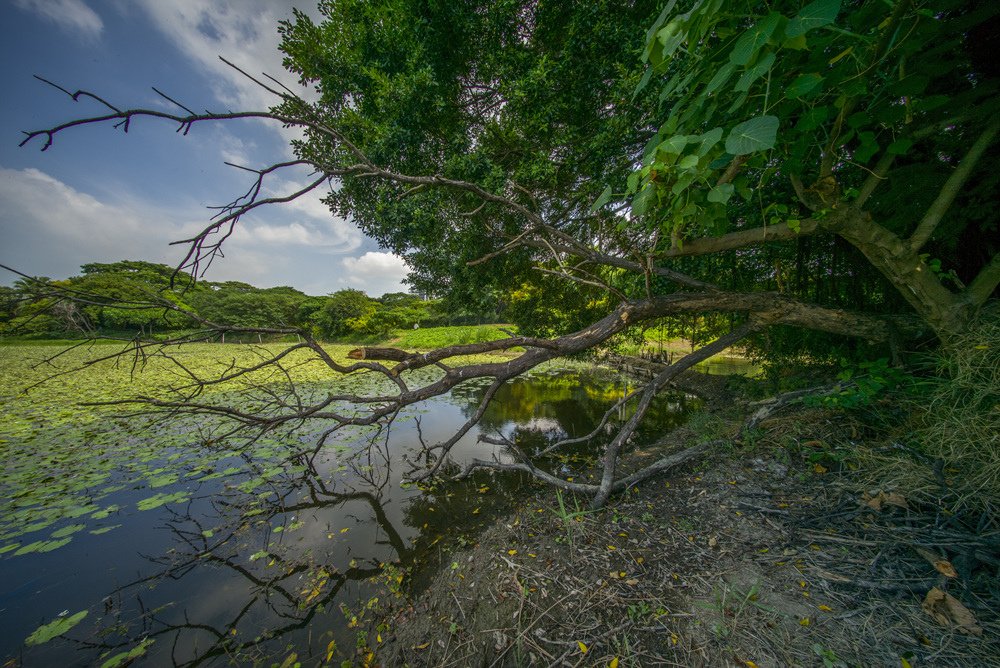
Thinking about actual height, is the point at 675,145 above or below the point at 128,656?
above

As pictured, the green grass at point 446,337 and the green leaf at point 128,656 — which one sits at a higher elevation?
the green grass at point 446,337

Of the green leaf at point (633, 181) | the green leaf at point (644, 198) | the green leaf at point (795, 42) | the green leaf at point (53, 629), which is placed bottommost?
the green leaf at point (53, 629)

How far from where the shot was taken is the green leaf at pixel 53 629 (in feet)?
6.82

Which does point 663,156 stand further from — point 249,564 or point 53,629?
point 53,629

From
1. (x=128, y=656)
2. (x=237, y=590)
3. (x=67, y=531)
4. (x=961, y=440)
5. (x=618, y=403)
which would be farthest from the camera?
(x=618, y=403)

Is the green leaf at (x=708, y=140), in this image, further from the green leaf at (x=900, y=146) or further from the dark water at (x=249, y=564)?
the dark water at (x=249, y=564)

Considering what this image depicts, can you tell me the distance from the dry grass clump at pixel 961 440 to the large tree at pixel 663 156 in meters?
0.39

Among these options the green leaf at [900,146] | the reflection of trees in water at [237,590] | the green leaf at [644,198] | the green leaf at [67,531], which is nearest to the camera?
the green leaf at [644,198]

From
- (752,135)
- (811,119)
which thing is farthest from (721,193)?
(811,119)

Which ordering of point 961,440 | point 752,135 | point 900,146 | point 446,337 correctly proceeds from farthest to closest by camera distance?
point 446,337
point 900,146
point 961,440
point 752,135

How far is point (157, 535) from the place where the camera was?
10.0 feet

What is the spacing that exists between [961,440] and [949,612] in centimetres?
101

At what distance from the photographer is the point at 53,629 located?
7.09 ft

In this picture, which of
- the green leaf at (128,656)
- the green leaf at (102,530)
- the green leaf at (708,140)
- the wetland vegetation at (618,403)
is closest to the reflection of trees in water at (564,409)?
the wetland vegetation at (618,403)
